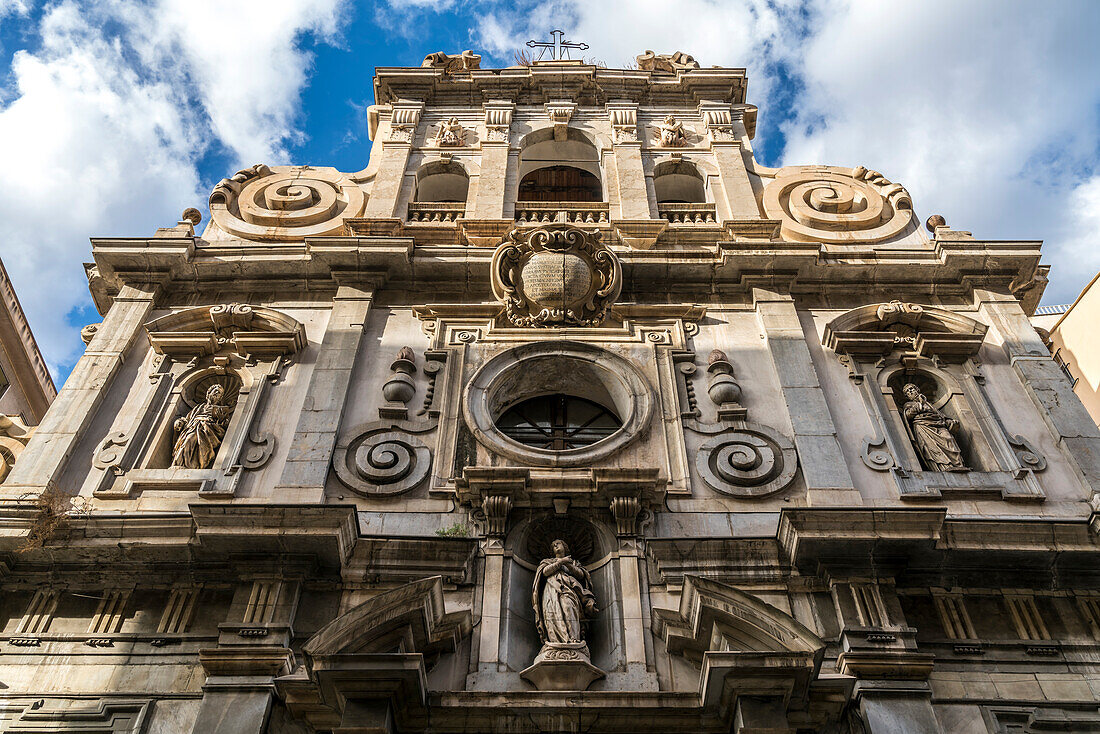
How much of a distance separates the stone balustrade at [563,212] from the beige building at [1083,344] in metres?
9.48

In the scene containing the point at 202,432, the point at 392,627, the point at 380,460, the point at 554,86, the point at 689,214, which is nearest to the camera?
the point at 392,627

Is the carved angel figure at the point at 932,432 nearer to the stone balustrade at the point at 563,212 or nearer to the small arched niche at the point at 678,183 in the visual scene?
the stone balustrade at the point at 563,212

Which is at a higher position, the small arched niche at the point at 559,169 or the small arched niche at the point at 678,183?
the small arched niche at the point at 559,169

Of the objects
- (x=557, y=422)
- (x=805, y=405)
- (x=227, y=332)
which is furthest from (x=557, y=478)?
(x=227, y=332)

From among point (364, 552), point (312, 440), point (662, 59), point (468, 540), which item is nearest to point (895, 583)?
point (468, 540)

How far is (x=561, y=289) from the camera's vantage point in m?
14.0

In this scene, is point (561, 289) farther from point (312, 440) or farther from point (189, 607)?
point (189, 607)

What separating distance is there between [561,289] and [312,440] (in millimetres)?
4109

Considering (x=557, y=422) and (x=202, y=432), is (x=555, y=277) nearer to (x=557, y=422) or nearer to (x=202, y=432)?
(x=557, y=422)

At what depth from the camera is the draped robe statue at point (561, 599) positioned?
998 centimetres

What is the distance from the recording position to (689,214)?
16.8 m

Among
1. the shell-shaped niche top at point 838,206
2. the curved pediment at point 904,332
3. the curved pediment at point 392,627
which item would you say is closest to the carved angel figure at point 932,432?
the curved pediment at point 904,332

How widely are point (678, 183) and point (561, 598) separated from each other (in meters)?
10.5

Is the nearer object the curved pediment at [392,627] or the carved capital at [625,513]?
the curved pediment at [392,627]
